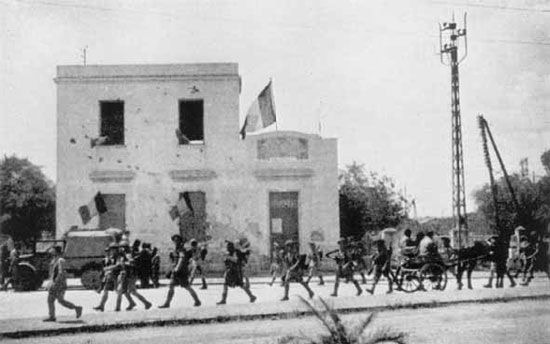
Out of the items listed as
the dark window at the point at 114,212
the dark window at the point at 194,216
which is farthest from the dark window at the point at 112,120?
the dark window at the point at 194,216

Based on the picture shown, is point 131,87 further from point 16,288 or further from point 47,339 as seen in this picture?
point 47,339

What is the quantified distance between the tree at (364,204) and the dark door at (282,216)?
5413 millimetres

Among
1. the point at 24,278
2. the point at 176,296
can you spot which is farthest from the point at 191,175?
the point at 176,296

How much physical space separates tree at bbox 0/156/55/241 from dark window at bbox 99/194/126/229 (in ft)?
42.8

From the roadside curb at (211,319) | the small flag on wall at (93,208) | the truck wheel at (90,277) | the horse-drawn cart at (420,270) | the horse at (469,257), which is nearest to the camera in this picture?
the roadside curb at (211,319)

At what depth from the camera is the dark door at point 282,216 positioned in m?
25.8

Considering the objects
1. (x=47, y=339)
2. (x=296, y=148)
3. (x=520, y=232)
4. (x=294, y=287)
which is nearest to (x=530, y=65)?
(x=520, y=232)

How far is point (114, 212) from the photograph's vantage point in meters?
25.6

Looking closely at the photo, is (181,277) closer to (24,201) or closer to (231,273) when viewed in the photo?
(231,273)

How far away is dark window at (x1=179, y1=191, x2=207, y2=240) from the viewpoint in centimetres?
2555

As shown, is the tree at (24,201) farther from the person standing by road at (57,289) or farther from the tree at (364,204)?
the person standing by road at (57,289)

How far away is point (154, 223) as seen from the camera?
83.6 feet

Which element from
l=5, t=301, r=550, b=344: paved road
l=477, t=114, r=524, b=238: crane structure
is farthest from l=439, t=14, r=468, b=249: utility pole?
l=5, t=301, r=550, b=344: paved road

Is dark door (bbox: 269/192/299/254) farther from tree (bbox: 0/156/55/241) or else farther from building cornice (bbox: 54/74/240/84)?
tree (bbox: 0/156/55/241)
